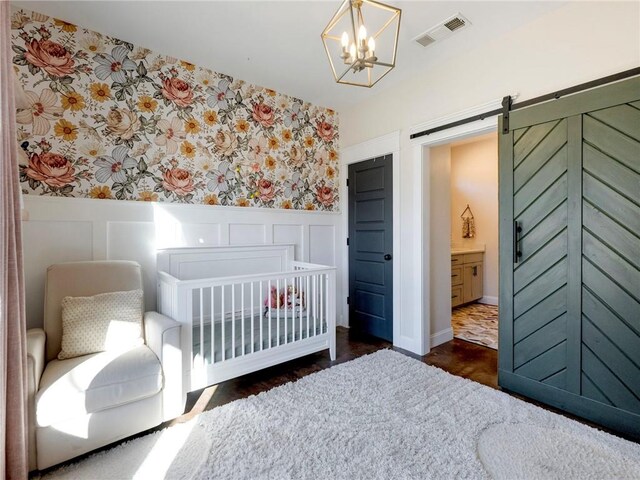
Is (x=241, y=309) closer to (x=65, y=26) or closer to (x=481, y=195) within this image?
(x=65, y=26)

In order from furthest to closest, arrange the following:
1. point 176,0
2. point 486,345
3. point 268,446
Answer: point 486,345 < point 176,0 < point 268,446

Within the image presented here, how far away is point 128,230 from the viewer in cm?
251

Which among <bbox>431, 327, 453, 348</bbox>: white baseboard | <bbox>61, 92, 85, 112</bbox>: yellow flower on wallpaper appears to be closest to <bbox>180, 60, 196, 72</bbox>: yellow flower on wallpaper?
<bbox>61, 92, 85, 112</bbox>: yellow flower on wallpaper

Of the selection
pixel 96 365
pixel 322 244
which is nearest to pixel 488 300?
pixel 322 244

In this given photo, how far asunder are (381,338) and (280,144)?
7.86ft

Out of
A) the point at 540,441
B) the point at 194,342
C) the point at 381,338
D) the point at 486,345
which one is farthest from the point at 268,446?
the point at 486,345

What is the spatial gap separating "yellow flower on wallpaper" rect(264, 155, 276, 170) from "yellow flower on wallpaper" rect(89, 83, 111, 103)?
4.66 feet

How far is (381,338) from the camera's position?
135 inches

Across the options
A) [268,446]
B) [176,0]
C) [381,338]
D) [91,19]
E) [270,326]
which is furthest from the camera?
[381,338]

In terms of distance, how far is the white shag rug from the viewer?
151 centimetres

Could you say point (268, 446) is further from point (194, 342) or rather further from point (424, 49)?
point (424, 49)

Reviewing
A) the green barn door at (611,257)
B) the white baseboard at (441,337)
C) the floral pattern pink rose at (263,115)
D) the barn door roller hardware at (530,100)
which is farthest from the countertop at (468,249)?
the floral pattern pink rose at (263,115)

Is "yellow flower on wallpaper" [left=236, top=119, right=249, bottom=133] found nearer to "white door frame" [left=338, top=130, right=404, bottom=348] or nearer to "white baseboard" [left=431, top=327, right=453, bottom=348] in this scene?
"white door frame" [left=338, top=130, right=404, bottom=348]

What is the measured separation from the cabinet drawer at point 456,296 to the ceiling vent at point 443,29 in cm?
324
